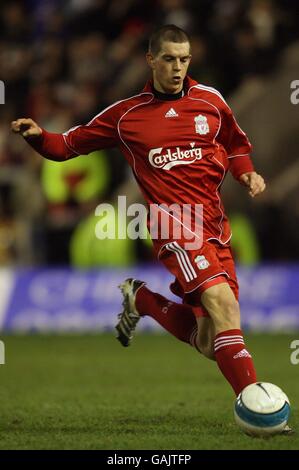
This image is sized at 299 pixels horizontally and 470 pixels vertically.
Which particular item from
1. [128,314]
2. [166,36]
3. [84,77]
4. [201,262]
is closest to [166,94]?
[166,36]

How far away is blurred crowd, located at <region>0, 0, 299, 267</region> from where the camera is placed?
15016 mm

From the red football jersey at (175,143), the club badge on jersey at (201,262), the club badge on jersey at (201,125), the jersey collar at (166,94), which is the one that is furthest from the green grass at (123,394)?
the jersey collar at (166,94)

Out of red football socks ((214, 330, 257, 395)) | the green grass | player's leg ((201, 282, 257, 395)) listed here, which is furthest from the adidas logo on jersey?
the green grass

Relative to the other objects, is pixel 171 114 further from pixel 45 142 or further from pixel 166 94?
pixel 45 142

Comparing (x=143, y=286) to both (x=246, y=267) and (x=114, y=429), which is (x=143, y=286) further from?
(x=246, y=267)

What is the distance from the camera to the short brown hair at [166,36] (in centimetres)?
Answer: 702

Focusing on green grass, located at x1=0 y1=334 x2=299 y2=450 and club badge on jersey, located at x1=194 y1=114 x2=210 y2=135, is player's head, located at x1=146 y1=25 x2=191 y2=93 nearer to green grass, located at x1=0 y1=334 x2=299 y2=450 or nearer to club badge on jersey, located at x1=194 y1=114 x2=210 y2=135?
club badge on jersey, located at x1=194 y1=114 x2=210 y2=135

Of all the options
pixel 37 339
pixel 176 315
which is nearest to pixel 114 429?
pixel 176 315

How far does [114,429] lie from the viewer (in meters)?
6.96

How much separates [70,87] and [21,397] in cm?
891

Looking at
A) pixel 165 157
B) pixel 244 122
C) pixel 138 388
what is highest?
pixel 244 122

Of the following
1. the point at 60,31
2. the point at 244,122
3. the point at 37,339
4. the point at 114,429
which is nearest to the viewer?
the point at 114,429
